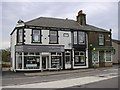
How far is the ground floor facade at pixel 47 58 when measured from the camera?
23953 millimetres

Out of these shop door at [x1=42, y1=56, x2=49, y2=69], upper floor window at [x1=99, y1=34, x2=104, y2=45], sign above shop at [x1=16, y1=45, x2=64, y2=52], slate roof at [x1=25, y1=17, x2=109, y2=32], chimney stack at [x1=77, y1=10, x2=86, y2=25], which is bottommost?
shop door at [x1=42, y1=56, x2=49, y2=69]

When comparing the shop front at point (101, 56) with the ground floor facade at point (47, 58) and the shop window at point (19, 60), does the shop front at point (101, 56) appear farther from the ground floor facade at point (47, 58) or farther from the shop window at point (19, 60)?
the shop window at point (19, 60)

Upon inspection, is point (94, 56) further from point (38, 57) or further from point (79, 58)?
point (38, 57)

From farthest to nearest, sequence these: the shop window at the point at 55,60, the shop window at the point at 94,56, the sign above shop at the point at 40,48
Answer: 1. the shop window at the point at 94,56
2. the shop window at the point at 55,60
3. the sign above shop at the point at 40,48

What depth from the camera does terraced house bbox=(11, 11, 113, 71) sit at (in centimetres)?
2430

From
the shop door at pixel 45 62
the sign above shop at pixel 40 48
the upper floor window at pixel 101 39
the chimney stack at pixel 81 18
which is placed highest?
the chimney stack at pixel 81 18

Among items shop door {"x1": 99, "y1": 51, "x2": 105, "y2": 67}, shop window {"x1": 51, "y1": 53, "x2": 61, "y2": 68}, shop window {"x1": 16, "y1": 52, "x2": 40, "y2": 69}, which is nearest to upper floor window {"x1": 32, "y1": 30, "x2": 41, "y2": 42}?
shop window {"x1": 16, "y1": 52, "x2": 40, "y2": 69}

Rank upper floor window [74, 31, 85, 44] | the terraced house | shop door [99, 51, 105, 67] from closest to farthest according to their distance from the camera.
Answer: the terraced house < upper floor window [74, 31, 85, 44] < shop door [99, 51, 105, 67]

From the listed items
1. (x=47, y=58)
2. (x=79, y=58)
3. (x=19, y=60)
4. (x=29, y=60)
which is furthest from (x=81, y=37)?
(x=19, y=60)

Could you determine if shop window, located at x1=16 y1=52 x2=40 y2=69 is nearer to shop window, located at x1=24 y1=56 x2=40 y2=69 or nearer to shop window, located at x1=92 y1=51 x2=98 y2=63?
shop window, located at x1=24 y1=56 x2=40 y2=69

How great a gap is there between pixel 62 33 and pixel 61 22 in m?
3.48

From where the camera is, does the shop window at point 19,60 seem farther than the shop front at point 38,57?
Yes

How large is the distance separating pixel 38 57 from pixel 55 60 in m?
2.61

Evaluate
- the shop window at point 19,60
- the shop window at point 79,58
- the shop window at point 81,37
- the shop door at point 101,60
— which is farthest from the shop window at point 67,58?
the shop window at point 19,60
